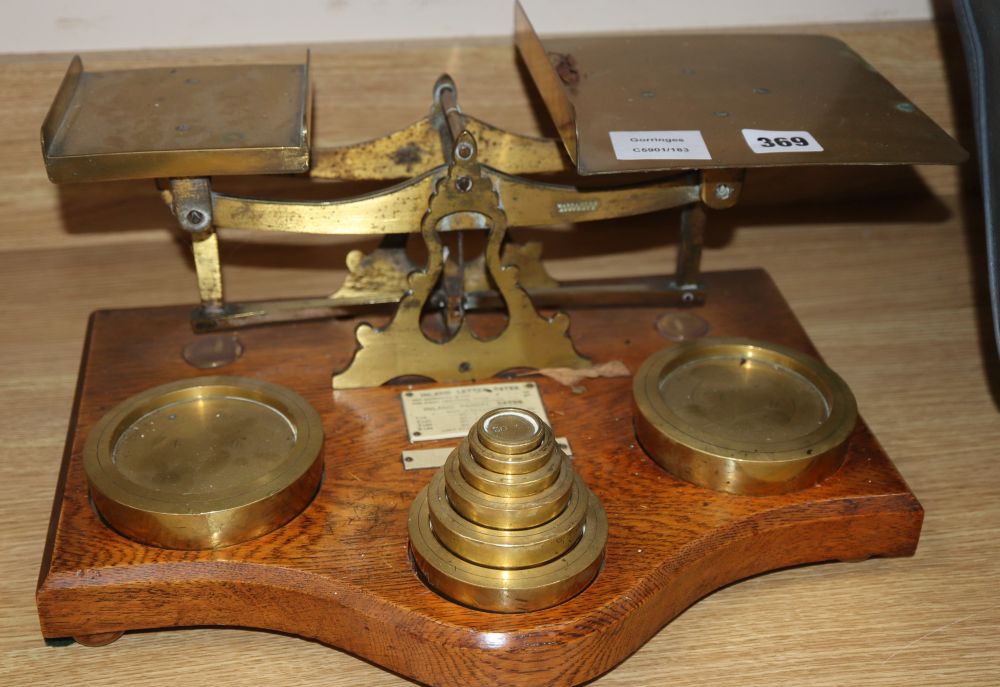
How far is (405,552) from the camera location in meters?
1.31

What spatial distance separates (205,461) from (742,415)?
2.07 ft

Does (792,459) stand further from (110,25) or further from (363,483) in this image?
(110,25)

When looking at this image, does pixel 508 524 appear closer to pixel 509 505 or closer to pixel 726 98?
pixel 509 505

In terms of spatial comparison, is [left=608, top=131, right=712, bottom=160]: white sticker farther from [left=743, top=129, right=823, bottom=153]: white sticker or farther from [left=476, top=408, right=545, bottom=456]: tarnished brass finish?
[left=476, top=408, right=545, bottom=456]: tarnished brass finish

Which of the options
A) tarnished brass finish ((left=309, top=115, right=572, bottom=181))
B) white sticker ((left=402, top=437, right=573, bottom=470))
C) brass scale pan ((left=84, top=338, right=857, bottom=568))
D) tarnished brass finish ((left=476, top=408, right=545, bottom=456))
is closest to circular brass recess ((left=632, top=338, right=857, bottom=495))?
brass scale pan ((left=84, top=338, right=857, bottom=568))

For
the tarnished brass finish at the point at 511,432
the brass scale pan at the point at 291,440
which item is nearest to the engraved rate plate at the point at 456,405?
the brass scale pan at the point at 291,440

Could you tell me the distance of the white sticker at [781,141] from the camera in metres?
1.39

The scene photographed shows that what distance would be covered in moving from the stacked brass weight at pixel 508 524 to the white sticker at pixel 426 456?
18cm

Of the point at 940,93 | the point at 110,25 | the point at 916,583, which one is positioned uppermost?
the point at 110,25

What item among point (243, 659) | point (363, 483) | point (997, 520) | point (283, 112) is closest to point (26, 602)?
point (243, 659)

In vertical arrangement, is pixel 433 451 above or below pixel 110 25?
below

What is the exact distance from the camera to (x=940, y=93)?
2072 millimetres

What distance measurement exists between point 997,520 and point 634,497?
1.63 feet

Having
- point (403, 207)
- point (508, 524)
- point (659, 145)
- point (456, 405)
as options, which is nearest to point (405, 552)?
point (508, 524)
